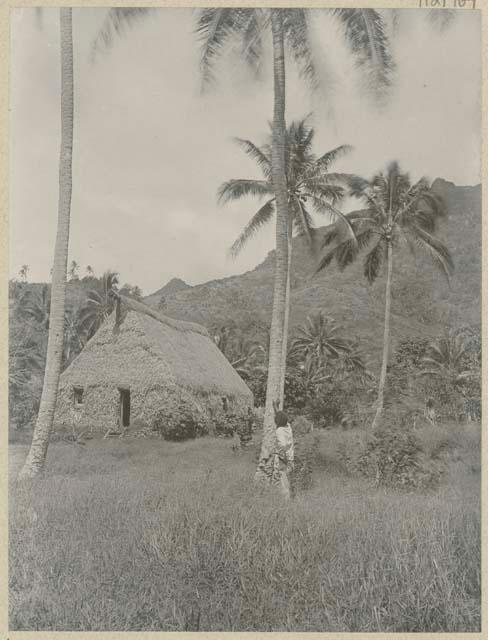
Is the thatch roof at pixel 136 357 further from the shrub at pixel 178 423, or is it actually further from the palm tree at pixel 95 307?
the palm tree at pixel 95 307

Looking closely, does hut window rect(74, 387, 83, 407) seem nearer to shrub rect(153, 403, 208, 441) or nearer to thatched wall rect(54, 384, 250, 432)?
thatched wall rect(54, 384, 250, 432)

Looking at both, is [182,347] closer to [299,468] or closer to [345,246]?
[345,246]

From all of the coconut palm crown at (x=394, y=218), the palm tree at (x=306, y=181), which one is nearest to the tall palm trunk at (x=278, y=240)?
the palm tree at (x=306, y=181)

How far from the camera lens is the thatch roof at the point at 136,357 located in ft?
58.7

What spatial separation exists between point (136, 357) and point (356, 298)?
4514 centimetres

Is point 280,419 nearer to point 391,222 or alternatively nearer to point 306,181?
point 306,181

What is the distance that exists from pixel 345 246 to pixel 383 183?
281 cm

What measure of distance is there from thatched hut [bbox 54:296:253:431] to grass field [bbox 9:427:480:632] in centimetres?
1081

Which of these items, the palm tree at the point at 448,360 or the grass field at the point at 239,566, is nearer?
the grass field at the point at 239,566

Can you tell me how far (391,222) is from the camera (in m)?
22.1

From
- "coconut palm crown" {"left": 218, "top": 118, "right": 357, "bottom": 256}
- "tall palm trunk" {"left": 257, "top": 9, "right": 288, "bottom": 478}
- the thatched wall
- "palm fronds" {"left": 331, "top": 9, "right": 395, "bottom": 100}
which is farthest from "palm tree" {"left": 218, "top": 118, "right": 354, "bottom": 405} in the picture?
"palm fronds" {"left": 331, "top": 9, "right": 395, "bottom": 100}

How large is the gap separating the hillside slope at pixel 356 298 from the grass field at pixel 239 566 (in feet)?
141

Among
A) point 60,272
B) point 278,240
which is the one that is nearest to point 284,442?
point 278,240

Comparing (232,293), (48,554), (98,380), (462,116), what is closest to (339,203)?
(98,380)
